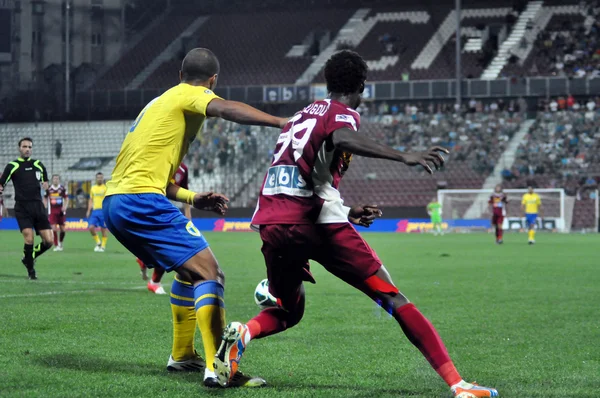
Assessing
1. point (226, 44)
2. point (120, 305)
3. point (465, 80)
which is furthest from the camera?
point (226, 44)

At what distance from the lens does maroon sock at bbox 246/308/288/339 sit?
609cm

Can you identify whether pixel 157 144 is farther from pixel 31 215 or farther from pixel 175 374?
pixel 31 215

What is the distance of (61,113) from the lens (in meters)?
48.7

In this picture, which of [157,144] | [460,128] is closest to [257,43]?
[460,128]

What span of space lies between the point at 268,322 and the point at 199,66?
1.79 metres

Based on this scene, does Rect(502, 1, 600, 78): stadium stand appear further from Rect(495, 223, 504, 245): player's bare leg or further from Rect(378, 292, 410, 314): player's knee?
Rect(378, 292, 410, 314): player's knee

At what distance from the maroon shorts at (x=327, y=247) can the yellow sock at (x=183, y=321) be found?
3.41 ft

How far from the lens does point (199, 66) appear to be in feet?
20.4

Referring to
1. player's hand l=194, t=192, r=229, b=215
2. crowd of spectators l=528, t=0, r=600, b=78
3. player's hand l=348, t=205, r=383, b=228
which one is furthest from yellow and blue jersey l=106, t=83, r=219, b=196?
crowd of spectators l=528, t=0, r=600, b=78

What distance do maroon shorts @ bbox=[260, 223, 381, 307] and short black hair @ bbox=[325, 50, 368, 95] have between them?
85cm

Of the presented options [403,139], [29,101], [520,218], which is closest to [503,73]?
[403,139]

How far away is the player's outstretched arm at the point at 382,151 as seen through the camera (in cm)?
509

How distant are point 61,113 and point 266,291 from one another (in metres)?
44.6

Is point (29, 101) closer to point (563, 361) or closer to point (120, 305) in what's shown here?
point (120, 305)
